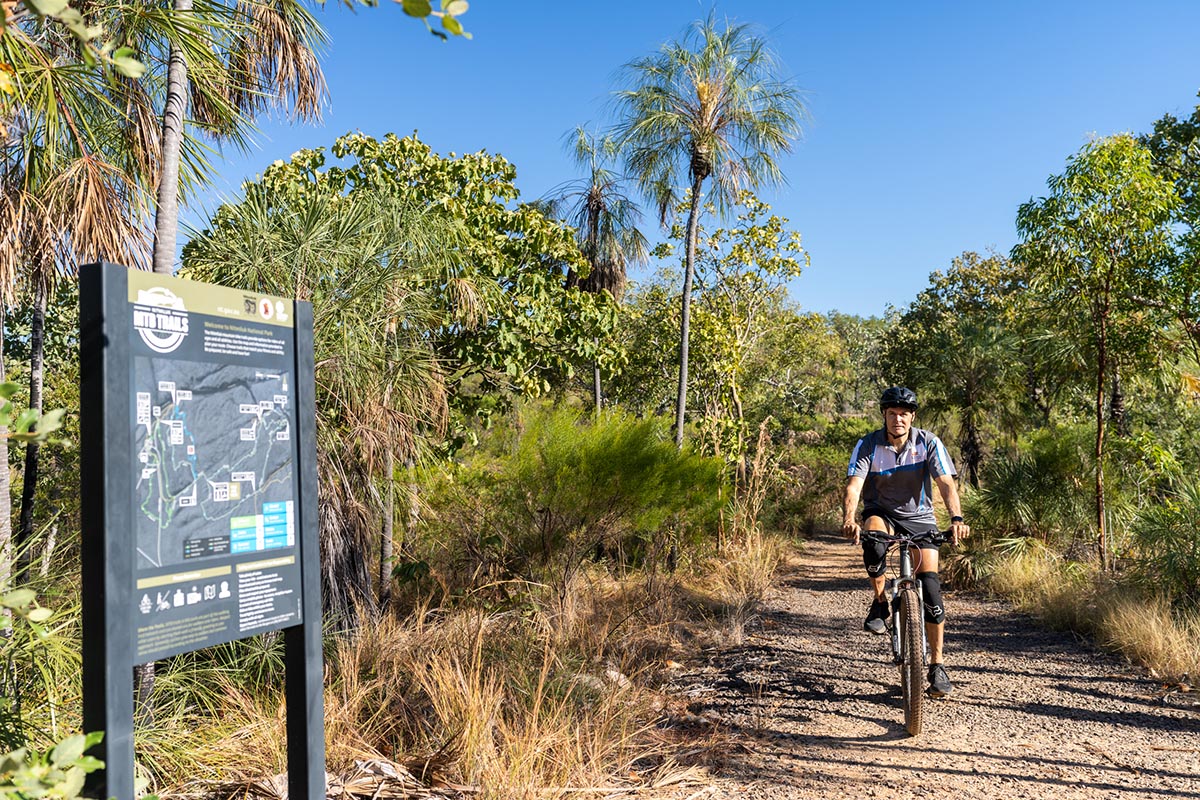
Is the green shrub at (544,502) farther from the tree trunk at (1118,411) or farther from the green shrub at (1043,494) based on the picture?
the tree trunk at (1118,411)

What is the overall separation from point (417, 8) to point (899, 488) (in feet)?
15.5

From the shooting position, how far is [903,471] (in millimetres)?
5410

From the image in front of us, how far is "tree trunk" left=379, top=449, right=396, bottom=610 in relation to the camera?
7.36m

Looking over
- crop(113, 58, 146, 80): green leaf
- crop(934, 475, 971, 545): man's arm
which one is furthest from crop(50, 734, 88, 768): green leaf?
crop(934, 475, 971, 545): man's arm

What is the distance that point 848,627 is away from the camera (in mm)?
8055

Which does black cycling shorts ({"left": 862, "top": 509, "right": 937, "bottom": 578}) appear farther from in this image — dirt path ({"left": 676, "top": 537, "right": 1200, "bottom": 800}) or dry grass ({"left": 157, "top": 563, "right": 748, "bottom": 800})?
dry grass ({"left": 157, "top": 563, "right": 748, "bottom": 800})

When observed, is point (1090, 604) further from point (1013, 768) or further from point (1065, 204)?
point (1065, 204)

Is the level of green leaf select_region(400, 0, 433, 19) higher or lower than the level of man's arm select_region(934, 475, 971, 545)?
higher

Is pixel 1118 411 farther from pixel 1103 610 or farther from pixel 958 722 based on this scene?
pixel 958 722

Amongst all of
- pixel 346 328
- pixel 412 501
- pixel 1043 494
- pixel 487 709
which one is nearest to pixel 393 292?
pixel 346 328

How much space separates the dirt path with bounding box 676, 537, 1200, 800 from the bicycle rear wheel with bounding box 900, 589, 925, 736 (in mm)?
132

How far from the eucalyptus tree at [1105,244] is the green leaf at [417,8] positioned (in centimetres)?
955

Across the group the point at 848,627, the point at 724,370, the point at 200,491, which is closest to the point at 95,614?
the point at 200,491

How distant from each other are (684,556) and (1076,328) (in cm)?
539
